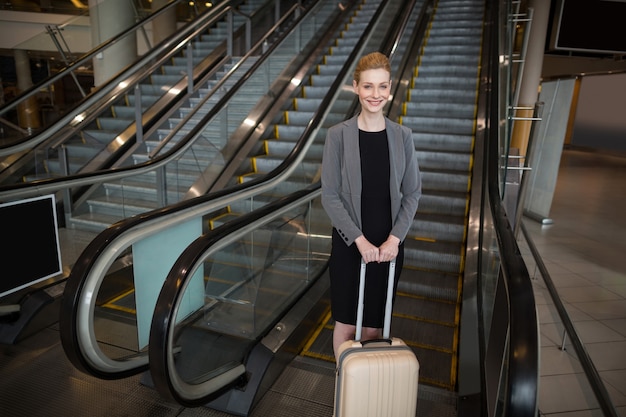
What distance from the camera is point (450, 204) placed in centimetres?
447

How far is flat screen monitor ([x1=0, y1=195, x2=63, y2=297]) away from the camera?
2.77 metres

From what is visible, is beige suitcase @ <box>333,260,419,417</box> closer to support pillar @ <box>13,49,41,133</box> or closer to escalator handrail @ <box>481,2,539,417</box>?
escalator handrail @ <box>481,2,539,417</box>

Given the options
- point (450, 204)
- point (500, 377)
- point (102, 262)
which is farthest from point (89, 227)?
point (500, 377)

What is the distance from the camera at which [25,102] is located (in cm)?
593

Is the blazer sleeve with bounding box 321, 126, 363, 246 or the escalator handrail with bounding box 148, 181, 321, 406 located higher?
the blazer sleeve with bounding box 321, 126, 363, 246

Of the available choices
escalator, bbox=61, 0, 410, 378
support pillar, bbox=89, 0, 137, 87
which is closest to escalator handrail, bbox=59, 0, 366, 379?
escalator, bbox=61, 0, 410, 378

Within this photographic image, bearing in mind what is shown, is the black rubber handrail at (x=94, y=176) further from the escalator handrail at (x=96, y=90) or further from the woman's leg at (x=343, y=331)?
the woman's leg at (x=343, y=331)

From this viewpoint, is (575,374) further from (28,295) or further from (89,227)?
(89,227)

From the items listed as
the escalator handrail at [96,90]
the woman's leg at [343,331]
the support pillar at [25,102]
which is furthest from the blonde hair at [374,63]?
the support pillar at [25,102]

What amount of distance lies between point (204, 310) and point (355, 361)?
98cm

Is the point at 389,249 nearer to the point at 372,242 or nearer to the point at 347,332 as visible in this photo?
the point at 372,242

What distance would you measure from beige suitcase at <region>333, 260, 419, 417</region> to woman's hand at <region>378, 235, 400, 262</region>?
1.18ft

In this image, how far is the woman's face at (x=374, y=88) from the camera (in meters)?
1.80

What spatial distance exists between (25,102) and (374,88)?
5.86 meters
